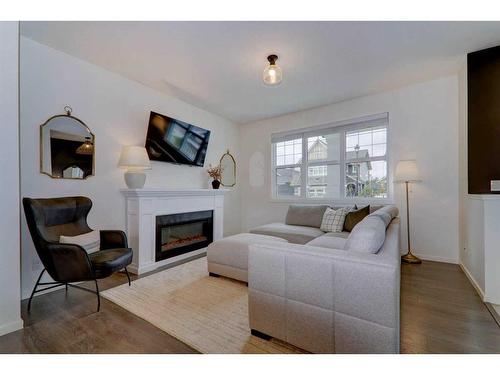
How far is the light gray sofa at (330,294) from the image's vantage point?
3.72 ft

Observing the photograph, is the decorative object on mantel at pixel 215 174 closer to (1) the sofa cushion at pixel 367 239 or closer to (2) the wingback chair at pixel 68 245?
(2) the wingback chair at pixel 68 245

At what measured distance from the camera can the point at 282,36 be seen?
2.20 metres

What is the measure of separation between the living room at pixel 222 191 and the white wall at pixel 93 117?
18 millimetres

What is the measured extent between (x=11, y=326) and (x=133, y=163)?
1.77 metres

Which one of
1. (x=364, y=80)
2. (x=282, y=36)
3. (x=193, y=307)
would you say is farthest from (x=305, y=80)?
(x=193, y=307)

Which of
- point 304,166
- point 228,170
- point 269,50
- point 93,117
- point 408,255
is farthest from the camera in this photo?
point 228,170

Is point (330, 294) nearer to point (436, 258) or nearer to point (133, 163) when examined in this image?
point (133, 163)

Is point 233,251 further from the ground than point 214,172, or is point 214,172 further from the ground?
point 214,172

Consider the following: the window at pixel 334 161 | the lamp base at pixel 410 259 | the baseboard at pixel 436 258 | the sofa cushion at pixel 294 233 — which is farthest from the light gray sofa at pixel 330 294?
the window at pixel 334 161

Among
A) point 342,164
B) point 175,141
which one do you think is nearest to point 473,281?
point 342,164

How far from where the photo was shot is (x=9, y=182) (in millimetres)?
1657

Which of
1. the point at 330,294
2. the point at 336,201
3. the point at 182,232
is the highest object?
the point at 336,201

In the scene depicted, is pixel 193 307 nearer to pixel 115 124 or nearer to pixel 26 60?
pixel 115 124
